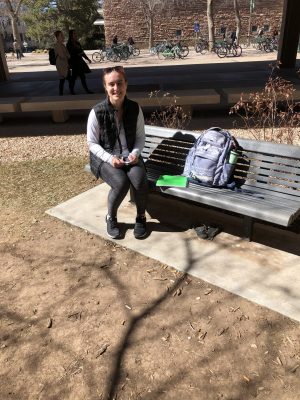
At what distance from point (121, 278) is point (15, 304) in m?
0.84

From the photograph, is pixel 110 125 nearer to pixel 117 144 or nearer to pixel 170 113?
pixel 117 144

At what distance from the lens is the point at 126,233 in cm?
360

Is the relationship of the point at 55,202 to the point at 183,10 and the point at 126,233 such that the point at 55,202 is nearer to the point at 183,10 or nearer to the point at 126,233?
the point at 126,233

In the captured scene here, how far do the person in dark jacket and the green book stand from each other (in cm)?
17

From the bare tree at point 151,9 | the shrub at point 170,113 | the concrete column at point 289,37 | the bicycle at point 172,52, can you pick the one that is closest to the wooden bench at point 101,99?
the shrub at point 170,113

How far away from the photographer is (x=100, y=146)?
342cm

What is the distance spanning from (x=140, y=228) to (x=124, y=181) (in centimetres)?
49

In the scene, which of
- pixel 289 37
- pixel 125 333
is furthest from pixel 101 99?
pixel 289 37

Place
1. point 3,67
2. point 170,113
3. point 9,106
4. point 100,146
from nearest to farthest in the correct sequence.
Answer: point 100,146 < point 170,113 < point 9,106 < point 3,67

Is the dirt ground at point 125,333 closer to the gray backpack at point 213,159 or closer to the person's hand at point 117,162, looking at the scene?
the person's hand at point 117,162

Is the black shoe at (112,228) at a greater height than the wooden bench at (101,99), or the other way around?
the wooden bench at (101,99)

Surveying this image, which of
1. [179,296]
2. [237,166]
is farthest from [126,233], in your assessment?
[237,166]

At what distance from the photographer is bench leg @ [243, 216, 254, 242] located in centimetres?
325

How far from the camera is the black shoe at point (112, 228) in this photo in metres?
3.51
